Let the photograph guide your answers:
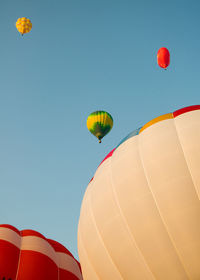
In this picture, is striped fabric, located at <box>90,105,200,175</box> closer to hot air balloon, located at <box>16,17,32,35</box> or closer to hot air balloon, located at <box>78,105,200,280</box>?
hot air balloon, located at <box>78,105,200,280</box>

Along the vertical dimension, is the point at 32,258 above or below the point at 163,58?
below

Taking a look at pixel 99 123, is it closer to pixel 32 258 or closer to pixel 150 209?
pixel 32 258

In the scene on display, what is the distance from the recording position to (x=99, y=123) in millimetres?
16922

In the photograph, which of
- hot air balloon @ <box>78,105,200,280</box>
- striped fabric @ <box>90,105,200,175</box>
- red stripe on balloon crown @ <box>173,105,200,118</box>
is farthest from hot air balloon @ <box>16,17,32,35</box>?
red stripe on balloon crown @ <box>173,105,200,118</box>

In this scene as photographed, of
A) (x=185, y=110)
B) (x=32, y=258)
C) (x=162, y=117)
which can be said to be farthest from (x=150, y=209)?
(x=32, y=258)

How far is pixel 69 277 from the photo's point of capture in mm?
9156

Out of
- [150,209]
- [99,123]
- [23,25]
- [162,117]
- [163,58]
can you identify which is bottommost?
[150,209]

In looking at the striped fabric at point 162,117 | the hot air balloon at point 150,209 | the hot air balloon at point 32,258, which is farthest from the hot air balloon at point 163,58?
the hot air balloon at point 32,258

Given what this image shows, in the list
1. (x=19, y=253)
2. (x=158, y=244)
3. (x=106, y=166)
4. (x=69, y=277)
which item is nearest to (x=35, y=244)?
(x=19, y=253)

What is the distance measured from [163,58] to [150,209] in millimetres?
13015

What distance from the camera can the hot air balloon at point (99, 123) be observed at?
55.6ft

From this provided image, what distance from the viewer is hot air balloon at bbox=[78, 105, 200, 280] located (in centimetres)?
640

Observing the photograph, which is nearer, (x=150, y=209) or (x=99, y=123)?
(x=150, y=209)

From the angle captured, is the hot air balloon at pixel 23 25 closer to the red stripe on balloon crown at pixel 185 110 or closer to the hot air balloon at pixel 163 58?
the hot air balloon at pixel 163 58
